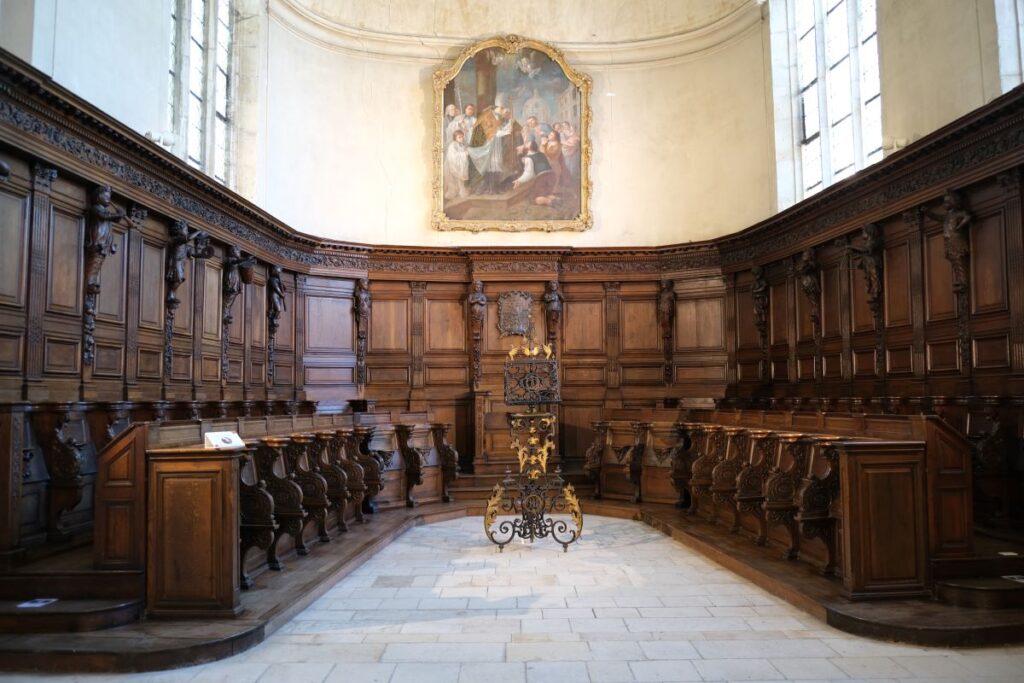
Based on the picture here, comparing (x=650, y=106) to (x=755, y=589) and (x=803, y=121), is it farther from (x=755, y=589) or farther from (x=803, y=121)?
(x=755, y=589)

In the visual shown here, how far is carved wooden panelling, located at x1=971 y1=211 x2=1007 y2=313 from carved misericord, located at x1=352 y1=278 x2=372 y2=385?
379 inches

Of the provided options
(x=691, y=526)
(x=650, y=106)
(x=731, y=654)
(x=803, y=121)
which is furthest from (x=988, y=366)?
(x=650, y=106)

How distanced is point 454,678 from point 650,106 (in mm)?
12951

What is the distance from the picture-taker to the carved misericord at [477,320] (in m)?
14.0

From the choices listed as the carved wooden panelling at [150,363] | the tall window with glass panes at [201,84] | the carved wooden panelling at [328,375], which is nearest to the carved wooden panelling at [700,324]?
the carved wooden panelling at [328,375]

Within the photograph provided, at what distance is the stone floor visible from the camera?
432 cm

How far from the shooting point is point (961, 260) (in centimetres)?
824

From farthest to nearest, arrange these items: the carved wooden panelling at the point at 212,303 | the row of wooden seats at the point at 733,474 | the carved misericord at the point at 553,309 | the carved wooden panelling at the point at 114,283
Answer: the carved misericord at the point at 553,309
the carved wooden panelling at the point at 212,303
the carved wooden panelling at the point at 114,283
the row of wooden seats at the point at 733,474

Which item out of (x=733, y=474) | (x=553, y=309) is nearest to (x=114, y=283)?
(x=733, y=474)

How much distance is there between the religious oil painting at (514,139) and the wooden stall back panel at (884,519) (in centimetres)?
1002

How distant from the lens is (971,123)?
782 cm

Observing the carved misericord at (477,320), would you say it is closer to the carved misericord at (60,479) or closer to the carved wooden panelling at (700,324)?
the carved wooden panelling at (700,324)

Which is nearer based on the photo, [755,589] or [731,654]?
[731,654]

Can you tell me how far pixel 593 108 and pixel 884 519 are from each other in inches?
450
